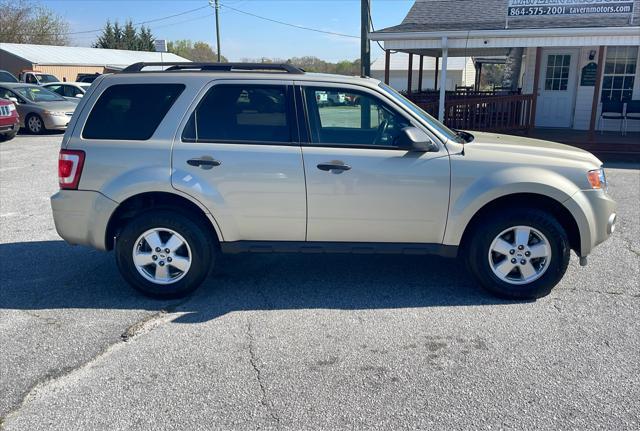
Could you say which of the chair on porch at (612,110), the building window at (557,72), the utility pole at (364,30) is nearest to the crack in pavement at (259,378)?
the utility pole at (364,30)

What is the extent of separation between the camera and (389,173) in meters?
4.44

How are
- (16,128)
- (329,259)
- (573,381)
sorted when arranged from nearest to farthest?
(573,381) < (329,259) < (16,128)

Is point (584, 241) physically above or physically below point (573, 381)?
above

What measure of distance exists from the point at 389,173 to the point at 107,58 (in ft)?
158

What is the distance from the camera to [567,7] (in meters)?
12.6

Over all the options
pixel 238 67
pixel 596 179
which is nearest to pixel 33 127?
pixel 238 67

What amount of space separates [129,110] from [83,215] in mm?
972

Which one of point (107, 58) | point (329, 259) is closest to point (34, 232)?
point (329, 259)

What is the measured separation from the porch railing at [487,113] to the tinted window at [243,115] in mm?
9247

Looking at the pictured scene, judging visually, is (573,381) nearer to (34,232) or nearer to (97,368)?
(97,368)

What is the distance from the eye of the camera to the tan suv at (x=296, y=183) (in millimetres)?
4441

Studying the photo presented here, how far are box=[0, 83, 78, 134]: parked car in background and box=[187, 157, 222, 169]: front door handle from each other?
15.1 metres

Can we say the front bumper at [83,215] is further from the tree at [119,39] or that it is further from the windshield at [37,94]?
the tree at [119,39]

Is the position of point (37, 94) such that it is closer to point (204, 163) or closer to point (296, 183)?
point (204, 163)
